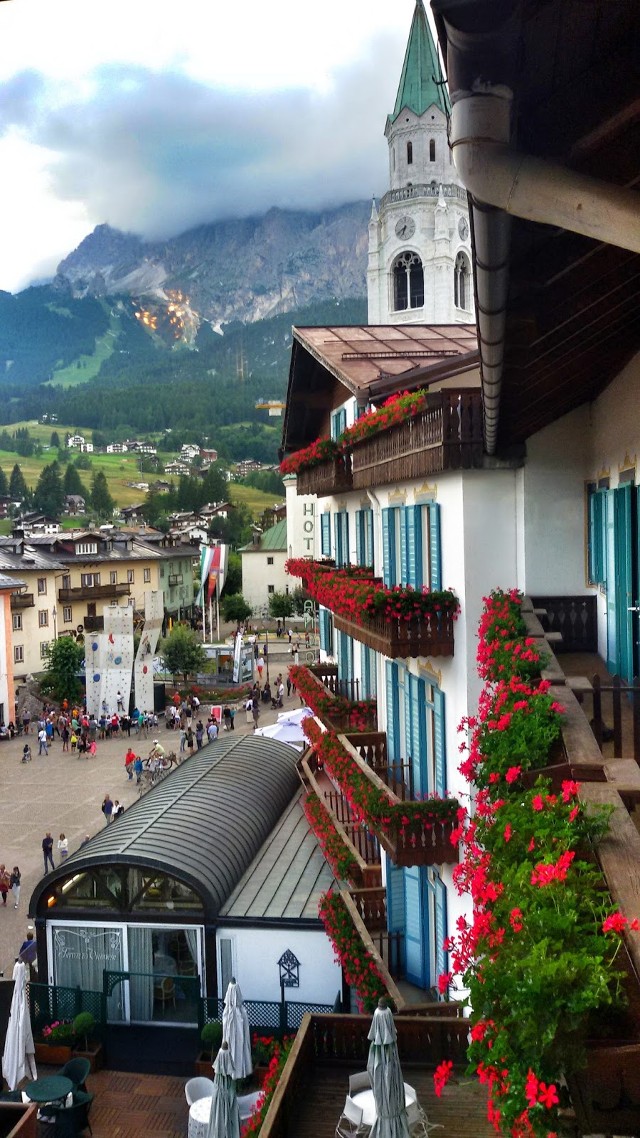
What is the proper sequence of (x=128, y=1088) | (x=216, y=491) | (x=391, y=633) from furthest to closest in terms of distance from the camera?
1. (x=216, y=491)
2. (x=128, y=1088)
3. (x=391, y=633)

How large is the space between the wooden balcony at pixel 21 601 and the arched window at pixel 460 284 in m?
40.0

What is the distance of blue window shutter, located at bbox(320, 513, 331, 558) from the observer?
79.8ft

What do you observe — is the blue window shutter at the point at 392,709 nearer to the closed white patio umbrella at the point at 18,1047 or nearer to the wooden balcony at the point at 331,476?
the wooden balcony at the point at 331,476

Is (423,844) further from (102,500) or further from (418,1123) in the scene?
(102,500)

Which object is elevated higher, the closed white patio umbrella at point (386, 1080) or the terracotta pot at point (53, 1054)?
the closed white patio umbrella at point (386, 1080)

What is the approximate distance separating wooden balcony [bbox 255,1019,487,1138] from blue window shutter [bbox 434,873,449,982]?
4.35 meters

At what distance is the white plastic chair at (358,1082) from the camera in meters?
7.81

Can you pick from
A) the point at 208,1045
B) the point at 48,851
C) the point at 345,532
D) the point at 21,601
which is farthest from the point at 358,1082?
the point at 21,601

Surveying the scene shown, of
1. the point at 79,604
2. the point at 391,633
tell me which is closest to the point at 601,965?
the point at 391,633

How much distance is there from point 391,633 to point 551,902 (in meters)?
7.71

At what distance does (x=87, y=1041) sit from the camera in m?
16.5

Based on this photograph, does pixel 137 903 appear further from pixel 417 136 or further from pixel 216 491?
pixel 216 491

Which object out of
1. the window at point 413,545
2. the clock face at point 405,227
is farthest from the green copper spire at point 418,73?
the window at point 413,545

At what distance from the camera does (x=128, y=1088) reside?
15305 millimetres
